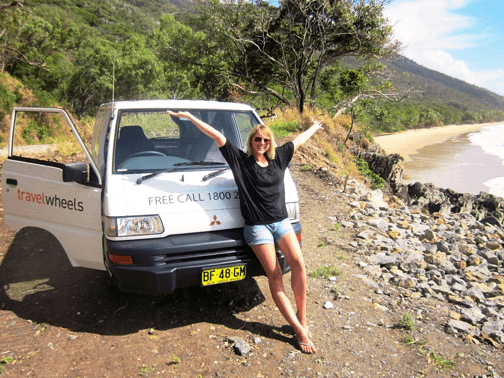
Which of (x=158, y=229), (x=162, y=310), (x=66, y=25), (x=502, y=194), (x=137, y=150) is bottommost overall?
(x=502, y=194)

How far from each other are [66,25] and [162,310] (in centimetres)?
3625

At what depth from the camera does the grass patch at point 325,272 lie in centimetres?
497

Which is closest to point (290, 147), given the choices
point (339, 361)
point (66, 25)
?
point (339, 361)

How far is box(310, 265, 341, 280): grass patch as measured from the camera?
4973 mm

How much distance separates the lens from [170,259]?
10.9ft

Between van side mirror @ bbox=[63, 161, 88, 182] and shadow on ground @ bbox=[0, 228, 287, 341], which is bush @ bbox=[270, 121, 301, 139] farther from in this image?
van side mirror @ bbox=[63, 161, 88, 182]

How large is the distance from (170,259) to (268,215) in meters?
0.90

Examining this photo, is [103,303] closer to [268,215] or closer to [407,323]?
[268,215]

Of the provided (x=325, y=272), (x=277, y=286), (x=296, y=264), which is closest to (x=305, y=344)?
(x=277, y=286)

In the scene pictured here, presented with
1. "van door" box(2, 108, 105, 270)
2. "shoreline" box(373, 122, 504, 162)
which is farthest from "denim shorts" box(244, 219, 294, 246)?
"shoreline" box(373, 122, 504, 162)

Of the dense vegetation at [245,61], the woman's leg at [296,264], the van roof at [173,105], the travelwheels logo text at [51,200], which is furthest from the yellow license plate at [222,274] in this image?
the dense vegetation at [245,61]

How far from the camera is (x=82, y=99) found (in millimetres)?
33438

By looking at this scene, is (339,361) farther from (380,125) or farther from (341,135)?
(380,125)

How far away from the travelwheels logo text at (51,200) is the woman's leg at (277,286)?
1.70m
